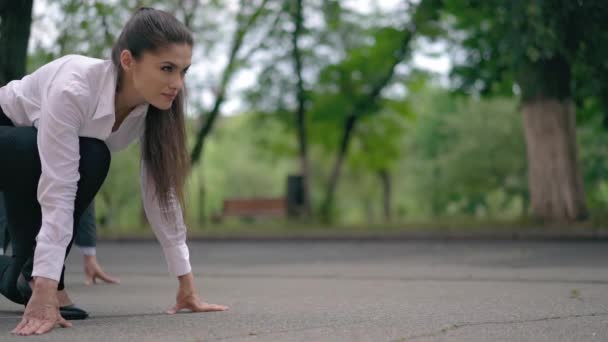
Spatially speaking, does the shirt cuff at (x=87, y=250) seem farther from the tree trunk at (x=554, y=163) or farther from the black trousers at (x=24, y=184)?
the tree trunk at (x=554, y=163)

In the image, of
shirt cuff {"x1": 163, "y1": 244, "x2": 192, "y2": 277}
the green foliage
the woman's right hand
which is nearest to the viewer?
the woman's right hand

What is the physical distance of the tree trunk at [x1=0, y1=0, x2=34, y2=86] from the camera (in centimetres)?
988

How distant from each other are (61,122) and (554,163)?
12139mm

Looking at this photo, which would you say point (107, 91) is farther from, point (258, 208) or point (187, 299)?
point (258, 208)

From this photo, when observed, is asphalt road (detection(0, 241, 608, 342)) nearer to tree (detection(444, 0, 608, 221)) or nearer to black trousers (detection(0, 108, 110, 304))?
black trousers (detection(0, 108, 110, 304))

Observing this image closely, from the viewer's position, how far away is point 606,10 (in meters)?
12.4

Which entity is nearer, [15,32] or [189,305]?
[189,305]

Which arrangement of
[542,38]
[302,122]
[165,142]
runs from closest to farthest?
[165,142] → [542,38] → [302,122]

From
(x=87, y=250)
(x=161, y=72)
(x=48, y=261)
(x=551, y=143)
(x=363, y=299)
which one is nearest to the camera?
(x=48, y=261)

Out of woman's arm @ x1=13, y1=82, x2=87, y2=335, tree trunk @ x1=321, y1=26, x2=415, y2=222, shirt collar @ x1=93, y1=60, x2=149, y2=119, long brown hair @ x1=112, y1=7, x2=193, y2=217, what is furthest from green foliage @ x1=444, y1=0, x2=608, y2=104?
woman's arm @ x1=13, y1=82, x2=87, y2=335

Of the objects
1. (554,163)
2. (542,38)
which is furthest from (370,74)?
(542,38)

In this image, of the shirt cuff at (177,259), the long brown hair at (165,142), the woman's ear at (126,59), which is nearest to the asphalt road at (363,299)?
the shirt cuff at (177,259)

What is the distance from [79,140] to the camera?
12.6ft

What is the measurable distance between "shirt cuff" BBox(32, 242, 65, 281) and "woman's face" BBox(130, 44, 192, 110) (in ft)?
2.63
